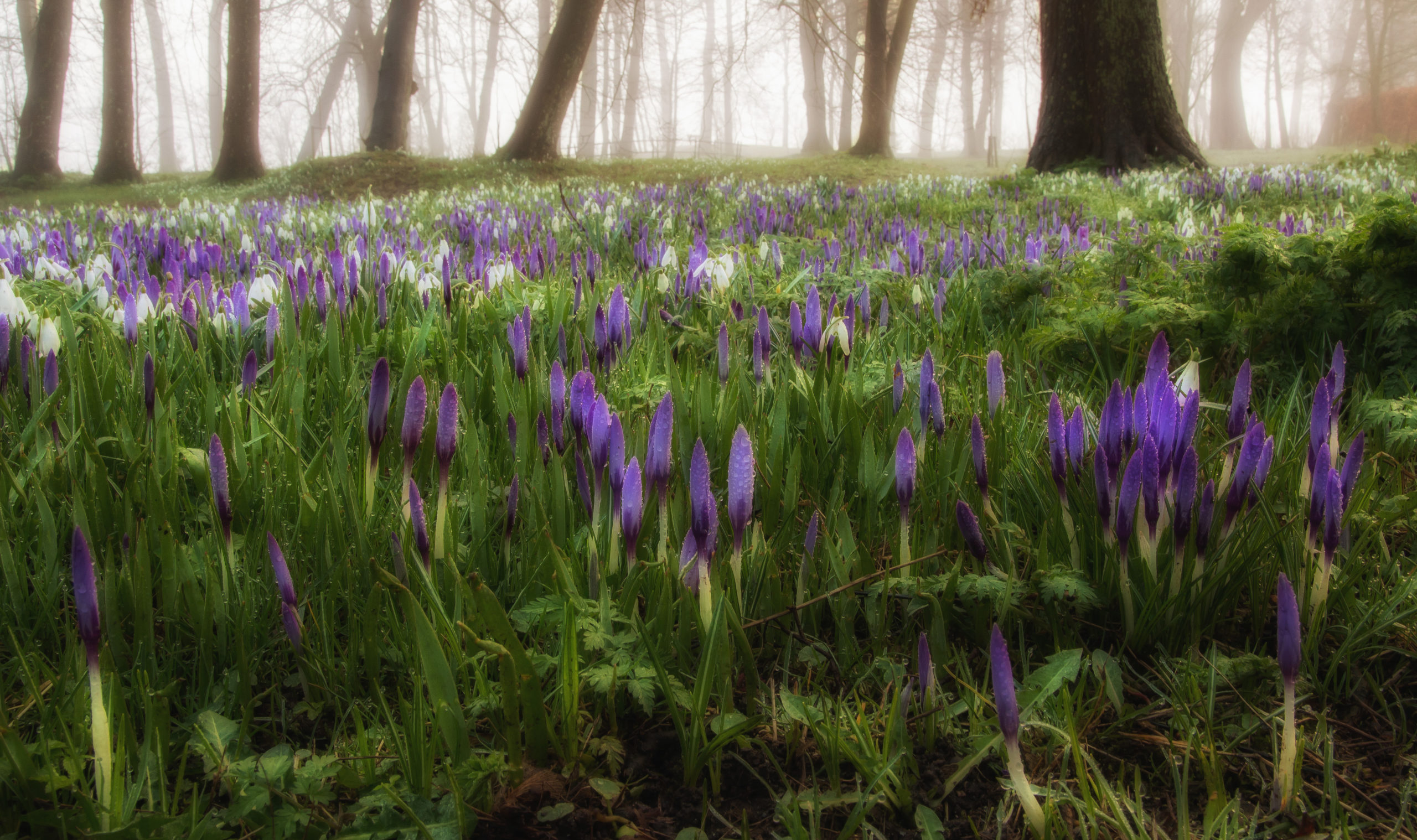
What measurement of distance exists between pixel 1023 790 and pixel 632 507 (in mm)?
743

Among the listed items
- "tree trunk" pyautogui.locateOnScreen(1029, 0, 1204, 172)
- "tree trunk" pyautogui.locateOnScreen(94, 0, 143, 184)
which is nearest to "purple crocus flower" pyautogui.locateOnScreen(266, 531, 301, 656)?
"tree trunk" pyautogui.locateOnScreen(1029, 0, 1204, 172)

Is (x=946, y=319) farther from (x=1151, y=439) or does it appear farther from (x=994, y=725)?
(x=994, y=725)

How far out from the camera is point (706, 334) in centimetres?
318

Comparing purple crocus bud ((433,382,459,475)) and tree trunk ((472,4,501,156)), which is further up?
tree trunk ((472,4,501,156))

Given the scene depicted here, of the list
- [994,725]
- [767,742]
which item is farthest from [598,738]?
[994,725]

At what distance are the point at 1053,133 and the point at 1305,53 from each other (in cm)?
7862

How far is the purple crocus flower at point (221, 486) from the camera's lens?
1.51m

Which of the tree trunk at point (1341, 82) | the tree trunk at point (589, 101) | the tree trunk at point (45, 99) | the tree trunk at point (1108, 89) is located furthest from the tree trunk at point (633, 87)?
the tree trunk at point (1341, 82)

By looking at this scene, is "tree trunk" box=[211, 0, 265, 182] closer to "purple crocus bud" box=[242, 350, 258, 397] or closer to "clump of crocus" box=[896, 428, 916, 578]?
"purple crocus bud" box=[242, 350, 258, 397]

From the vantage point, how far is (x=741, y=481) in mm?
1446

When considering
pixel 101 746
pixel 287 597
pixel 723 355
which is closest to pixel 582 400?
pixel 287 597

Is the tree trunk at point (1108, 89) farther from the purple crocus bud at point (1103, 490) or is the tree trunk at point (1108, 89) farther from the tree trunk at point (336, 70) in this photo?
the tree trunk at point (336, 70)

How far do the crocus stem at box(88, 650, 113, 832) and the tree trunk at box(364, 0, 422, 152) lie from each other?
76.4 ft

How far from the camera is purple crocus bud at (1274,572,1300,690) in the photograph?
1092 mm
